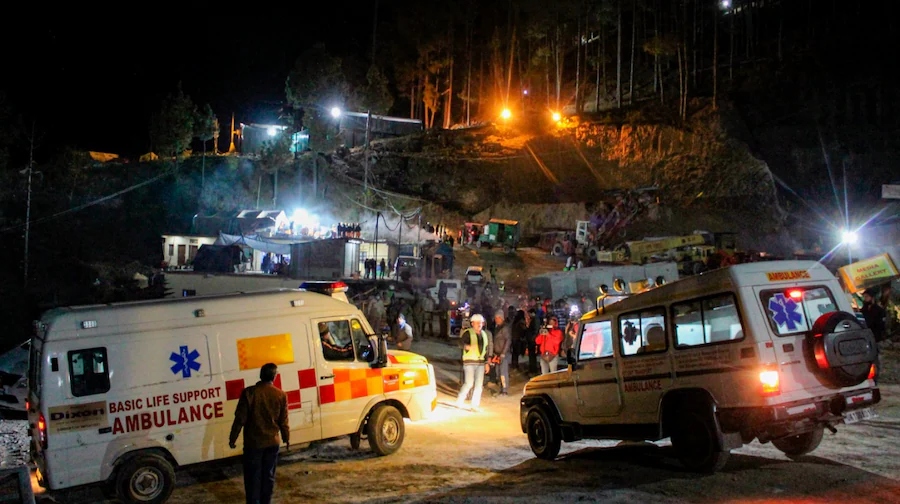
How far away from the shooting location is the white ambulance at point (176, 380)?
6672 millimetres

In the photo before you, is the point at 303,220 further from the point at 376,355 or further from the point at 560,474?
the point at 560,474

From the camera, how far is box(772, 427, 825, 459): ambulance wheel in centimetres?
684

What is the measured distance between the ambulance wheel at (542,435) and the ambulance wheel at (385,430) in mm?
1902

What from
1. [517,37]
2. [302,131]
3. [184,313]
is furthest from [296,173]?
[184,313]

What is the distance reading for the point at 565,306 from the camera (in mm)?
22453

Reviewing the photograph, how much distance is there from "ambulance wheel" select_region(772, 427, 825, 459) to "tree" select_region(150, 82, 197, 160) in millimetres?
63454

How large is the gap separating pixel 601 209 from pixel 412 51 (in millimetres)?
32442

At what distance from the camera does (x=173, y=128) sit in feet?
198

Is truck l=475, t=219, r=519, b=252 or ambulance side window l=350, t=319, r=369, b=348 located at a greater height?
truck l=475, t=219, r=519, b=252

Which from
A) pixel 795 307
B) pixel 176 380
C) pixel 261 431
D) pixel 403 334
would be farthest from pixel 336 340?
pixel 403 334

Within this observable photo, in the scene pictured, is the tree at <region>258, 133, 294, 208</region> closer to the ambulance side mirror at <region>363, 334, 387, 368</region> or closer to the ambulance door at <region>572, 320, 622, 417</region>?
the ambulance side mirror at <region>363, 334, 387, 368</region>

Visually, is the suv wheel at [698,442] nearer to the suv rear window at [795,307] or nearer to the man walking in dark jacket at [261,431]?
the suv rear window at [795,307]

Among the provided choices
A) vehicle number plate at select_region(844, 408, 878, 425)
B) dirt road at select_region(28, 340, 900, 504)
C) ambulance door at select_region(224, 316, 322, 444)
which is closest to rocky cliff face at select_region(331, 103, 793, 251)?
dirt road at select_region(28, 340, 900, 504)

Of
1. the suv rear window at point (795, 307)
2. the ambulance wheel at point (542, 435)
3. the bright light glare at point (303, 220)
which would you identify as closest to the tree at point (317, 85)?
the bright light glare at point (303, 220)
